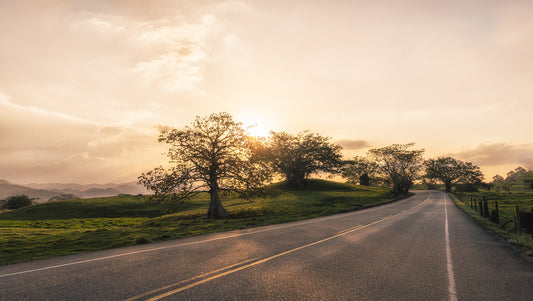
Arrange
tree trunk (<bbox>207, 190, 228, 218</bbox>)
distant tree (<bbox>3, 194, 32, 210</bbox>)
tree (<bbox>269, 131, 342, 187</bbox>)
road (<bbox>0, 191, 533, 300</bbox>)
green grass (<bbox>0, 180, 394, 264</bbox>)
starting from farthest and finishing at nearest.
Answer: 1. tree (<bbox>269, 131, 342, 187</bbox>)
2. distant tree (<bbox>3, 194, 32, 210</bbox>)
3. tree trunk (<bbox>207, 190, 228, 218</bbox>)
4. green grass (<bbox>0, 180, 394, 264</bbox>)
5. road (<bbox>0, 191, 533, 300</bbox>)

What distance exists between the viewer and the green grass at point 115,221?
38.1 feet

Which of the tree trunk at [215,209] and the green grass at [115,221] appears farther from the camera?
the tree trunk at [215,209]

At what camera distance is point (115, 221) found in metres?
26.2

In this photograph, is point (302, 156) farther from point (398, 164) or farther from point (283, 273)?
point (283, 273)

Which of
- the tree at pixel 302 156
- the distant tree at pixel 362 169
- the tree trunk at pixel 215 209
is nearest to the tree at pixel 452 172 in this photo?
the distant tree at pixel 362 169

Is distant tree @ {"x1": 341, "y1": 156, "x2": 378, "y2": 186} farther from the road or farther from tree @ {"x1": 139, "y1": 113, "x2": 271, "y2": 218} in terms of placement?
the road

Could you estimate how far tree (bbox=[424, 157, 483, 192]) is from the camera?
311 feet

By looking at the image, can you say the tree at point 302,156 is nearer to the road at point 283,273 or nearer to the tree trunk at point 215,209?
the tree trunk at point 215,209

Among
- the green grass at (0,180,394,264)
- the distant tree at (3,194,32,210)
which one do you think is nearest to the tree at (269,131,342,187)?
the green grass at (0,180,394,264)

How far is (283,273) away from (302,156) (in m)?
57.9

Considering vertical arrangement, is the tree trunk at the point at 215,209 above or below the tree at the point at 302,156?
below

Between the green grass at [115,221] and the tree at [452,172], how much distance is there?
77584 millimetres

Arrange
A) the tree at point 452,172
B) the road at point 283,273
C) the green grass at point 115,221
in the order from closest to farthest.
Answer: the road at point 283,273, the green grass at point 115,221, the tree at point 452,172

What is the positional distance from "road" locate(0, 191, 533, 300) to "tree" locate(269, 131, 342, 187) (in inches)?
2000
